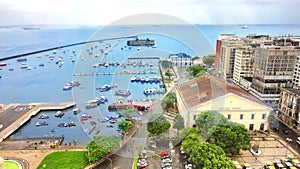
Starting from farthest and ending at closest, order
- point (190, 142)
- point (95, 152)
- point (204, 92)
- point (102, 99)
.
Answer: point (102, 99) < point (204, 92) < point (95, 152) < point (190, 142)

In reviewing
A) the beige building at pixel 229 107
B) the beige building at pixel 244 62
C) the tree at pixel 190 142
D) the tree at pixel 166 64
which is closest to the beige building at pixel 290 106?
the beige building at pixel 229 107

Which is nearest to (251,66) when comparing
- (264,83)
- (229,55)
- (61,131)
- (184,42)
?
(229,55)

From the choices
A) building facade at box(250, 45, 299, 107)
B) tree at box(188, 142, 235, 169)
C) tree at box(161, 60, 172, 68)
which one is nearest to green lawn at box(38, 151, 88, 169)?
tree at box(188, 142, 235, 169)

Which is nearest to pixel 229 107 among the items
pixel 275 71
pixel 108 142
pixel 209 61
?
pixel 108 142

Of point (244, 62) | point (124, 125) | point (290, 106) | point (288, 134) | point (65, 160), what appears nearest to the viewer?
point (65, 160)

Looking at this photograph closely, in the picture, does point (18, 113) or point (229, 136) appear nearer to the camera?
point (229, 136)

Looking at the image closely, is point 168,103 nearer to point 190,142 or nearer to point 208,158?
point 190,142

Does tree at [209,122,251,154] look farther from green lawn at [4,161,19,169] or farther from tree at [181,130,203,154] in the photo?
green lawn at [4,161,19,169]
